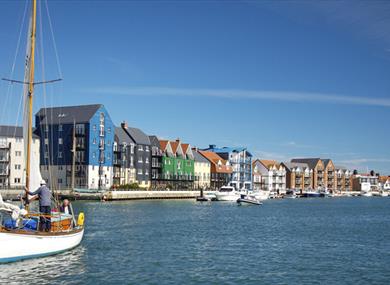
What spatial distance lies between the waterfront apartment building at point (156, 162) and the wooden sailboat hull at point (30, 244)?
107484 millimetres

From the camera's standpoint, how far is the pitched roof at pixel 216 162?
169375mm

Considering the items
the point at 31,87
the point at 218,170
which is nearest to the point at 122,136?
the point at 218,170

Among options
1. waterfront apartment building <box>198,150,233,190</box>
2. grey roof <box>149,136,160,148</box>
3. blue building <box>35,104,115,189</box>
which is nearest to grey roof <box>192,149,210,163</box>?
waterfront apartment building <box>198,150,233,190</box>

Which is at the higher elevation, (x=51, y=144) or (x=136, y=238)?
(x=51, y=144)

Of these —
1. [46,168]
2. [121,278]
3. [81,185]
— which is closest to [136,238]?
[121,278]

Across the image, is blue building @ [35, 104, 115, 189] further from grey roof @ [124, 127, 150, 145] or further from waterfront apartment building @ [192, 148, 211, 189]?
waterfront apartment building @ [192, 148, 211, 189]

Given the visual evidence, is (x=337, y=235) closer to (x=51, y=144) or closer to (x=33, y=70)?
(x=33, y=70)

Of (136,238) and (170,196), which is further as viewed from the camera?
(170,196)

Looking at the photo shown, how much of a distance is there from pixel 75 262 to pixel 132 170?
102m

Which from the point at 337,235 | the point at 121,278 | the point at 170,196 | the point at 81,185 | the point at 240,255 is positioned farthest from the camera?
the point at 170,196

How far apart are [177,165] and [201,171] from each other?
15.1m

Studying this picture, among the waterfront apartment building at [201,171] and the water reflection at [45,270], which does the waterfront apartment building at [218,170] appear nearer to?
the waterfront apartment building at [201,171]

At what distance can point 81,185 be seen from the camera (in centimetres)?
11706

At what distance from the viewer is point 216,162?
17012cm
